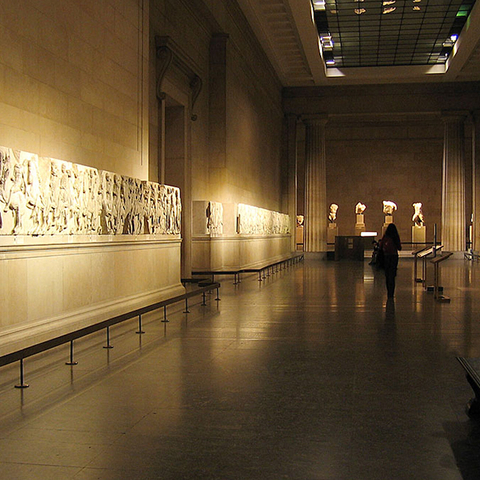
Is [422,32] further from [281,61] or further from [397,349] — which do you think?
[397,349]

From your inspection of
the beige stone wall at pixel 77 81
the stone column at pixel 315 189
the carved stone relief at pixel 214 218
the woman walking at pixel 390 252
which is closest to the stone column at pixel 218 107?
the carved stone relief at pixel 214 218

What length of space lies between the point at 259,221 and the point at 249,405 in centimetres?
1940

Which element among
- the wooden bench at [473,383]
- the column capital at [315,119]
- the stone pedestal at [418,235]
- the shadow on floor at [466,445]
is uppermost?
the column capital at [315,119]

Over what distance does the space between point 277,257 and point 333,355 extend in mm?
Answer: 21859

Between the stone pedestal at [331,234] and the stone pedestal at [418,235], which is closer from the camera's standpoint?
the stone pedestal at [418,235]

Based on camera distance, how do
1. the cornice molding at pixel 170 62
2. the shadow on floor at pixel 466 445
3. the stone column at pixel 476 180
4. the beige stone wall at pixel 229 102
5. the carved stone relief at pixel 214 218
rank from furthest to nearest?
1. the stone column at pixel 476 180
2. the carved stone relief at pixel 214 218
3. the beige stone wall at pixel 229 102
4. the cornice molding at pixel 170 62
5. the shadow on floor at pixel 466 445

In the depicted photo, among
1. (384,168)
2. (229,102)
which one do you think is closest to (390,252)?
(229,102)

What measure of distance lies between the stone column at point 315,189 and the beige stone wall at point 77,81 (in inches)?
933

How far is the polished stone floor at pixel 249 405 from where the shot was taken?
3842 millimetres

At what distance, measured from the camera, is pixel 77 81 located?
898cm

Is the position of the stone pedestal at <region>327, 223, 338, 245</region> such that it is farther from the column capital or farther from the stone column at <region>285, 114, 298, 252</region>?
the column capital

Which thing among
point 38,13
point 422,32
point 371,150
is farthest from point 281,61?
A: point 38,13

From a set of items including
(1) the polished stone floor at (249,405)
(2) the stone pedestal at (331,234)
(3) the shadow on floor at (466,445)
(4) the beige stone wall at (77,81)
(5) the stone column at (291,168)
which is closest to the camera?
(3) the shadow on floor at (466,445)

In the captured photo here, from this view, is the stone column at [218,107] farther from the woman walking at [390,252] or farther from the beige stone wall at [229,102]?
the woman walking at [390,252]
